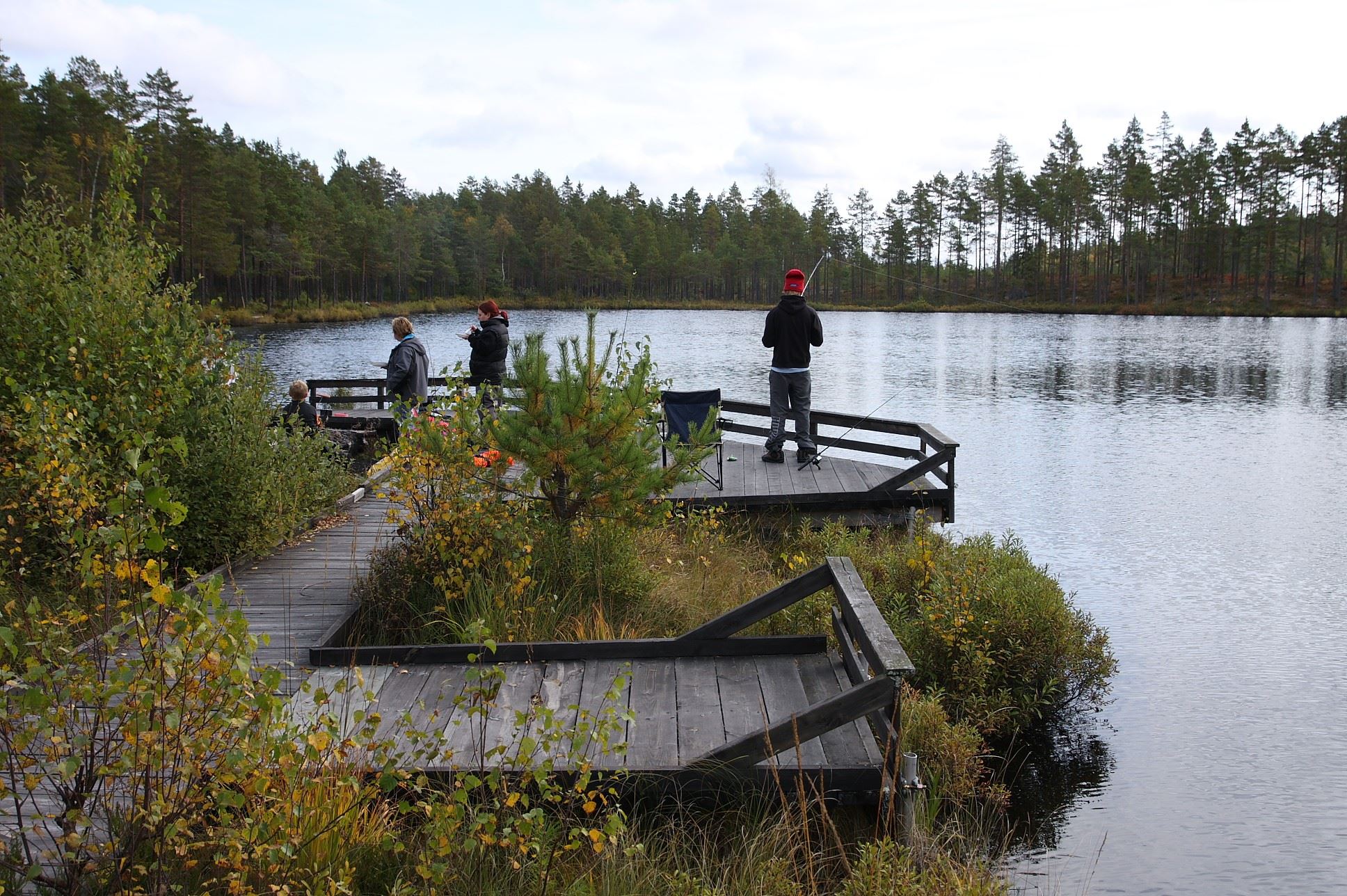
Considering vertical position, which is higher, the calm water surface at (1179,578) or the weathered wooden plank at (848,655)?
the weathered wooden plank at (848,655)

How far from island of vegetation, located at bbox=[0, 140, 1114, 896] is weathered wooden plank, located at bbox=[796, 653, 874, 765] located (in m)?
0.26

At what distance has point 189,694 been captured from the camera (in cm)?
Answer: 298

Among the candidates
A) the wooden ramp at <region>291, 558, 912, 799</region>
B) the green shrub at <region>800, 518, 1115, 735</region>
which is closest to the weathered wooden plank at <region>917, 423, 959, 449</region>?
the green shrub at <region>800, 518, 1115, 735</region>

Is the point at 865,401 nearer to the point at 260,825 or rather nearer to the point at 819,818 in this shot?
the point at 819,818

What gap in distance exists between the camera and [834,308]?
94062mm

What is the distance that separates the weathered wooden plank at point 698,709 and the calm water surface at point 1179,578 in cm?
216

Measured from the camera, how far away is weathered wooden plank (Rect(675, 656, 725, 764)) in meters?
4.85

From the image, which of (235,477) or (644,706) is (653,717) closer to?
(644,706)

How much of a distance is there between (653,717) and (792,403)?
260 inches

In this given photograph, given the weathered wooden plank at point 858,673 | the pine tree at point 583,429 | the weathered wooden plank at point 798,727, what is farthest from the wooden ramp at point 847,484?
the weathered wooden plank at point 798,727

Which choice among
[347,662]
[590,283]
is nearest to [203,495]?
[347,662]

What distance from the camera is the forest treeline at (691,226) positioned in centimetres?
5647

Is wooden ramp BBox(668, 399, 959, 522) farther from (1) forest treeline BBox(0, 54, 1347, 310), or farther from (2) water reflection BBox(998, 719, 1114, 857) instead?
(1) forest treeline BBox(0, 54, 1347, 310)

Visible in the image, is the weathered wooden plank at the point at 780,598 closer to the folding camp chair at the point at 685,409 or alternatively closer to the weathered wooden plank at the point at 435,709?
the weathered wooden plank at the point at 435,709
